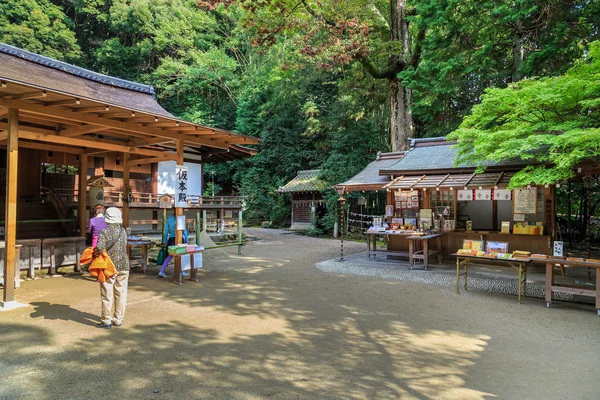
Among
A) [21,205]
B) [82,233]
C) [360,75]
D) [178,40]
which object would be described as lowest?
[82,233]

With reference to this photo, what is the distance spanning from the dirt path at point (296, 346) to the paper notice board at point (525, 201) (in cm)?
388

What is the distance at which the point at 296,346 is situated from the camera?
4086mm

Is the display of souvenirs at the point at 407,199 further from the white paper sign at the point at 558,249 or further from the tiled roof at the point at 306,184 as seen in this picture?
the tiled roof at the point at 306,184

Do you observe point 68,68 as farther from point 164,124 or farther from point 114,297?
point 114,297

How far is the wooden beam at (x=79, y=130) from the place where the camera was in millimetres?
6973

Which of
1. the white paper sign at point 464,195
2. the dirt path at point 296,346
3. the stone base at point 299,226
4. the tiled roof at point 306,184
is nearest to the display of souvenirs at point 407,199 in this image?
the white paper sign at point 464,195

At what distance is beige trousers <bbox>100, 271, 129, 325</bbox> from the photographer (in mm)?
4543

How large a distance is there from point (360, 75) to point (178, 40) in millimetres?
18430

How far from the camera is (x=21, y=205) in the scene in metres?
10.1

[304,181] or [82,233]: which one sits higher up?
[304,181]

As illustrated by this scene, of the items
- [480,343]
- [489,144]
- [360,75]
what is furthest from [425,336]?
[360,75]

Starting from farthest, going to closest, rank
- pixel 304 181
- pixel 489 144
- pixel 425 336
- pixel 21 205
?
1. pixel 304 181
2. pixel 21 205
3. pixel 489 144
4. pixel 425 336

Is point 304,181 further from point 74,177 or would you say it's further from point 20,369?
point 20,369

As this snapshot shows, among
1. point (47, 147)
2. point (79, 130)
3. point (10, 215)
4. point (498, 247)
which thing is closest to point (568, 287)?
point (498, 247)
